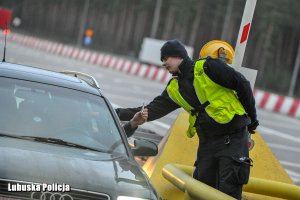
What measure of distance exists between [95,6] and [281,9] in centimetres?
4599

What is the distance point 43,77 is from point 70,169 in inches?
68.1

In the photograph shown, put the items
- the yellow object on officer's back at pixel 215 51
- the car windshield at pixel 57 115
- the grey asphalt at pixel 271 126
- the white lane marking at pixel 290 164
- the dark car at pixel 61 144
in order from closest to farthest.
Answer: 1. the dark car at pixel 61 144
2. the car windshield at pixel 57 115
3. the yellow object on officer's back at pixel 215 51
4. the white lane marking at pixel 290 164
5. the grey asphalt at pixel 271 126

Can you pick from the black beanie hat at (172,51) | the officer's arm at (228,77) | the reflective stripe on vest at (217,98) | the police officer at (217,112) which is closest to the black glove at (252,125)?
the police officer at (217,112)

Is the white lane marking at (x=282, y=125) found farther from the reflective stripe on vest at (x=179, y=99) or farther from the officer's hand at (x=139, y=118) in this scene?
the reflective stripe on vest at (x=179, y=99)

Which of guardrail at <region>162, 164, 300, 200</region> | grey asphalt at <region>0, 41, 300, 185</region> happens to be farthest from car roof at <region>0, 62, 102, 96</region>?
grey asphalt at <region>0, 41, 300, 185</region>

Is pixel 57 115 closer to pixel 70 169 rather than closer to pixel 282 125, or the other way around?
pixel 70 169

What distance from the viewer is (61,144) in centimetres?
613

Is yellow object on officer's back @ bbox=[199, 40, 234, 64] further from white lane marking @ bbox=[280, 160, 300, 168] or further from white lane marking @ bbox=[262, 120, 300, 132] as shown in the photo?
white lane marking @ bbox=[262, 120, 300, 132]

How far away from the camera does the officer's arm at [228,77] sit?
6461mm

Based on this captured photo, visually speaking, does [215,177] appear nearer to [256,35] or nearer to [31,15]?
[256,35]

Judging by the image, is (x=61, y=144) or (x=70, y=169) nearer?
(x=70, y=169)

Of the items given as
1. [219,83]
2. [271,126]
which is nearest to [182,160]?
[219,83]

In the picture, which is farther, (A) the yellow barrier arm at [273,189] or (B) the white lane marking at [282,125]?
(B) the white lane marking at [282,125]

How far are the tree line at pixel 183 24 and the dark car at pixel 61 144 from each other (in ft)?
168
